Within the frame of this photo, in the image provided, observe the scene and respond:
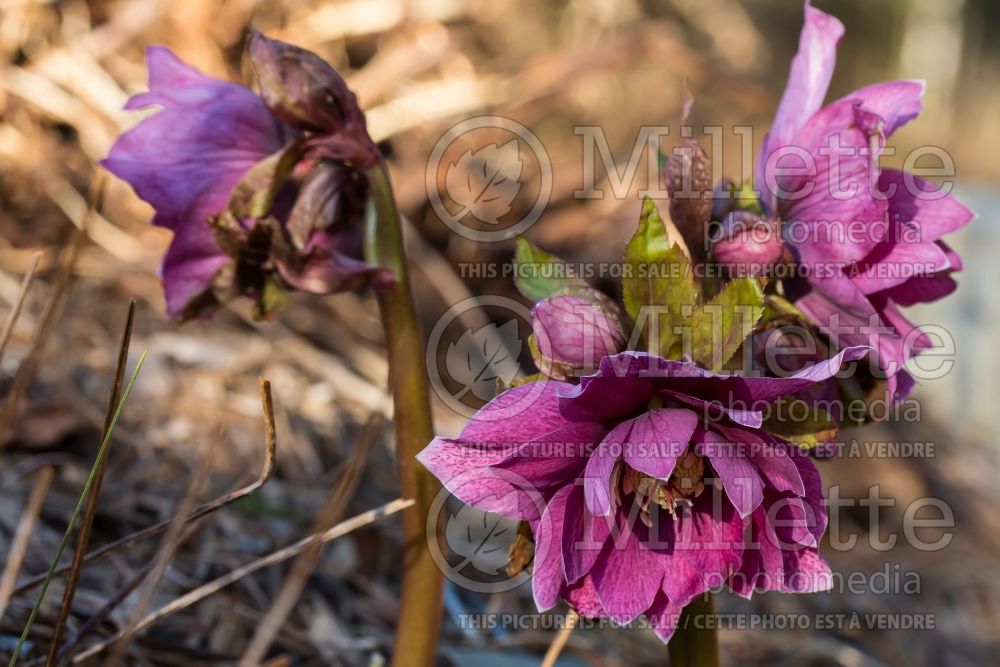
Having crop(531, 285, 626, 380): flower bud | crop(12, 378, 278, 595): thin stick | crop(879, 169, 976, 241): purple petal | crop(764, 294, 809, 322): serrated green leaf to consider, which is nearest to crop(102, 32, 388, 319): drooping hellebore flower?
crop(12, 378, 278, 595): thin stick

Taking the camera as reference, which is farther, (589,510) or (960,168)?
(960,168)

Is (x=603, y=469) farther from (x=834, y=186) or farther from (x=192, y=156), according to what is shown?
(x=192, y=156)

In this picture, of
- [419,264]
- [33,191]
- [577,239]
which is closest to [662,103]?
[577,239]

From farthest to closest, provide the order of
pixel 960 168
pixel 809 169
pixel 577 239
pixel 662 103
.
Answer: pixel 960 168, pixel 662 103, pixel 577 239, pixel 809 169

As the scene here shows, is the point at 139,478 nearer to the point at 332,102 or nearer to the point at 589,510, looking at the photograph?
the point at 332,102

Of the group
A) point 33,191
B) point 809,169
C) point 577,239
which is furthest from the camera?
point 577,239

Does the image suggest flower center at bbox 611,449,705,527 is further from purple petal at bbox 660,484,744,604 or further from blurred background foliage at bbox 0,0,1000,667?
blurred background foliage at bbox 0,0,1000,667
